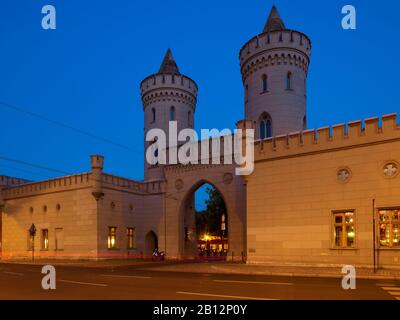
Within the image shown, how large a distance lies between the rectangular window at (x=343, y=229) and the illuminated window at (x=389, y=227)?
1.52 metres

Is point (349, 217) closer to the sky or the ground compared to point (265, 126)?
closer to the ground

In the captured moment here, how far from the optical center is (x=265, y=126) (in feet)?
120

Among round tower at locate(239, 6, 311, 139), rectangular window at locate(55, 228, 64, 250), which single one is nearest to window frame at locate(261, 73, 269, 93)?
round tower at locate(239, 6, 311, 139)

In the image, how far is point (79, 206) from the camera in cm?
3544

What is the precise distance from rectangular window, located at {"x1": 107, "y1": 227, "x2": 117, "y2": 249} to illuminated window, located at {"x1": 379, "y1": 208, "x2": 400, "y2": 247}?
75.6ft

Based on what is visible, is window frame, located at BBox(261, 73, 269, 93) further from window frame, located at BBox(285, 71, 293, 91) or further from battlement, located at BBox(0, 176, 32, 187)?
battlement, located at BBox(0, 176, 32, 187)

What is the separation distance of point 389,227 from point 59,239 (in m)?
28.5

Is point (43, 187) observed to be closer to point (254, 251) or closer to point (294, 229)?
point (254, 251)

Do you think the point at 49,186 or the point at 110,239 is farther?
the point at 49,186

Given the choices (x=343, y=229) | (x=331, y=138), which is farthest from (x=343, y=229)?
(x=331, y=138)

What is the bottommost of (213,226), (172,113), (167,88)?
(213,226)

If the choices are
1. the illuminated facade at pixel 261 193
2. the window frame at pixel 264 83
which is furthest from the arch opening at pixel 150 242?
the window frame at pixel 264 83

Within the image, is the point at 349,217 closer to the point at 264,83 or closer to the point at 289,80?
the point at 289,80
